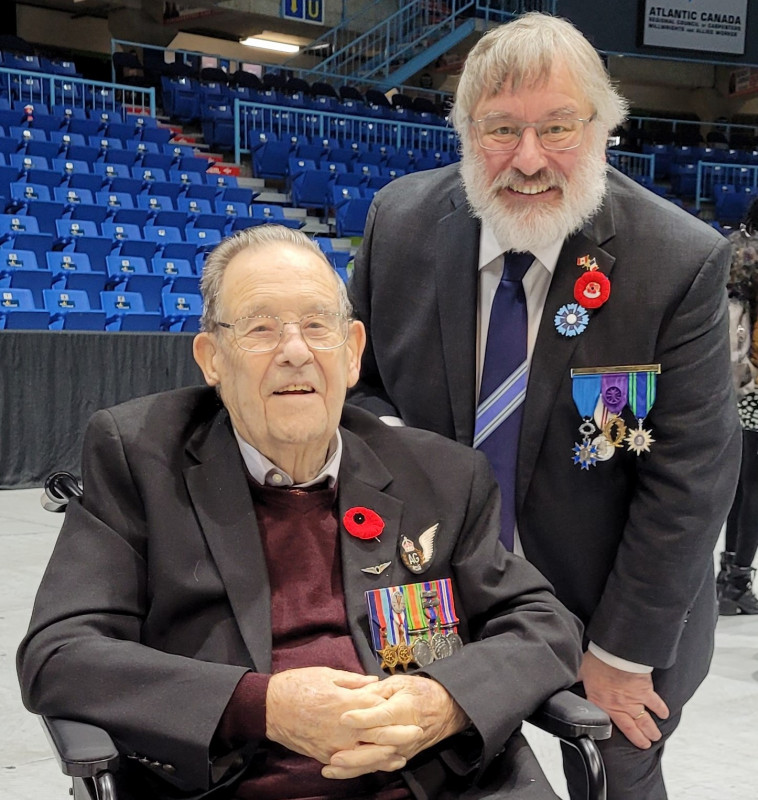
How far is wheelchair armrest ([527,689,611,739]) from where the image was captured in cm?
153

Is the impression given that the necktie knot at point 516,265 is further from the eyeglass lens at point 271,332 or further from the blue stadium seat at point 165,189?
the blue stadium seat at point 165,189

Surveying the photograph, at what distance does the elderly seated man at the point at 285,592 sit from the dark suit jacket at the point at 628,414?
0.10 meters

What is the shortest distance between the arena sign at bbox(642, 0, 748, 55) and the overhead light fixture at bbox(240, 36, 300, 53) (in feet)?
21.5

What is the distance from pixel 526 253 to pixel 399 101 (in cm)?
1520

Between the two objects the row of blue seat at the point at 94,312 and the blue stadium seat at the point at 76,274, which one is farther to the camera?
the blue stadium seat at the point at 76,274

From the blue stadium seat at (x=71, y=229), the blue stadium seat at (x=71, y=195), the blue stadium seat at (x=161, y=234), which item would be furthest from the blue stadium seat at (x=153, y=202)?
the blue stadium seat at (x=71, y=229)

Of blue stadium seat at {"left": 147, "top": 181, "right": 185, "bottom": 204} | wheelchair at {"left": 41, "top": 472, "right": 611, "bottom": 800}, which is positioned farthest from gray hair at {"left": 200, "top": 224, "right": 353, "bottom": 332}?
blue stadium seat at {"left": 147, "top": 181, "right": 185, "bottom": 204}

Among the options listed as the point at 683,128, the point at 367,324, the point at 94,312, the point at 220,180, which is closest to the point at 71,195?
the point at 94,312

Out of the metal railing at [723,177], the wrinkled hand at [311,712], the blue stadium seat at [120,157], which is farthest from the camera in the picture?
the metal railing at [723,177]

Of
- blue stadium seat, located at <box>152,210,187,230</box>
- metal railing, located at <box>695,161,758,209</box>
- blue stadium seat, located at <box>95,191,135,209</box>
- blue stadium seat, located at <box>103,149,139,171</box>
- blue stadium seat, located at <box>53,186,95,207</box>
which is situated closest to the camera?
blue stadium seat, located at <box>53,186,95,207</box>

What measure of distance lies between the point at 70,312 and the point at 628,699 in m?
6.89

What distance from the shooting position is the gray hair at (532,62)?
1.62 m

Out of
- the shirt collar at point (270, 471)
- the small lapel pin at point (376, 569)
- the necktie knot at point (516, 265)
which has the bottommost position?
the small lapel pin at point (376, 569)

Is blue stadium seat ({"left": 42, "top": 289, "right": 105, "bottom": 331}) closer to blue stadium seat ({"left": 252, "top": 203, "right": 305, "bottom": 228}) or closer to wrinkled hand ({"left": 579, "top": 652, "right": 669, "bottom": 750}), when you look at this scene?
blue stadium seat ({"left": 252, "top": 203, "right": 305, "bottom": 228})
